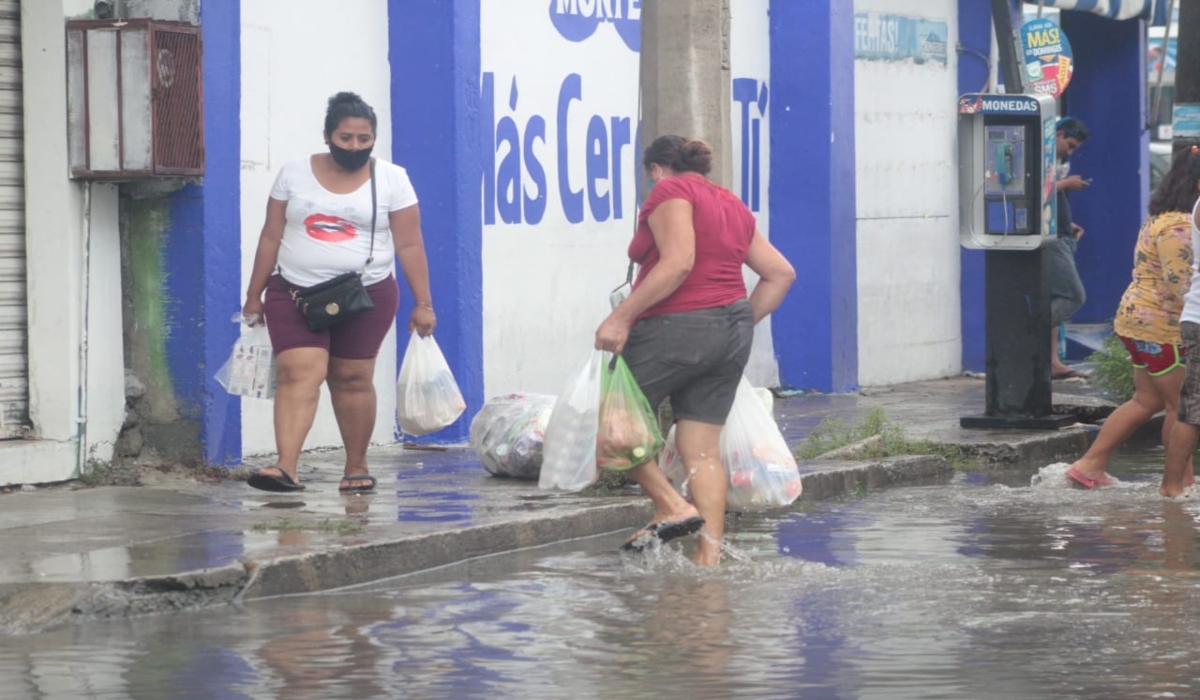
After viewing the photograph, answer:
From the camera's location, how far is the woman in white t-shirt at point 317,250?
9.38m

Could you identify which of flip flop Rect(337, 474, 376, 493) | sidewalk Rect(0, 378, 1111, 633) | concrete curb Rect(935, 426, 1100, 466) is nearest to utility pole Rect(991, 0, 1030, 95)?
concrete curb Rect(935, 426, 1100, 466)

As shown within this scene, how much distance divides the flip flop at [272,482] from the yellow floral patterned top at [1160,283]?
12.5ft

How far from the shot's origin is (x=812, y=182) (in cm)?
1534

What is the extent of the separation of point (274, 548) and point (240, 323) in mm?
2906

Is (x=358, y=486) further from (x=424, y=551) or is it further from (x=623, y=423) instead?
(x=623, y=423)

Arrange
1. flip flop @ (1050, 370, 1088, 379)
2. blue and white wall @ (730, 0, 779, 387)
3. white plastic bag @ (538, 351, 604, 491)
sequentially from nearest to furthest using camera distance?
white plastic bag @ (538, 351, 604, 491), blue and white wall @ (730, 0, 779, 387), flip flop @ (1050, 370, 1088, 379)

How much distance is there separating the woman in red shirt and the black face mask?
168 centimetres

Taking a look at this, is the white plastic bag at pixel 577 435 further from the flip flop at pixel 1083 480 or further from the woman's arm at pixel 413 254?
the flip flop at pixel 1083 480

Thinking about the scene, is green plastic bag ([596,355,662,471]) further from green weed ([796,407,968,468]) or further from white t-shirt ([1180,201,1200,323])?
green weed ([796,407,968,468])

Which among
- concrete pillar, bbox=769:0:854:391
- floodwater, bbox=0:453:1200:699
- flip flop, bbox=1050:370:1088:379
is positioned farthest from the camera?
flip flop, bbox=1050:370:1088:379

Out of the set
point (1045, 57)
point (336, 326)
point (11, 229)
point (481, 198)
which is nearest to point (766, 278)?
point (336, 326)

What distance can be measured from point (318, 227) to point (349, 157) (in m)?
0.32

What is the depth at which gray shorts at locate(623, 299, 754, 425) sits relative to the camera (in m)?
7.93

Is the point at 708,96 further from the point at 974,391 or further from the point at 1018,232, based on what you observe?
the point at 974,391
